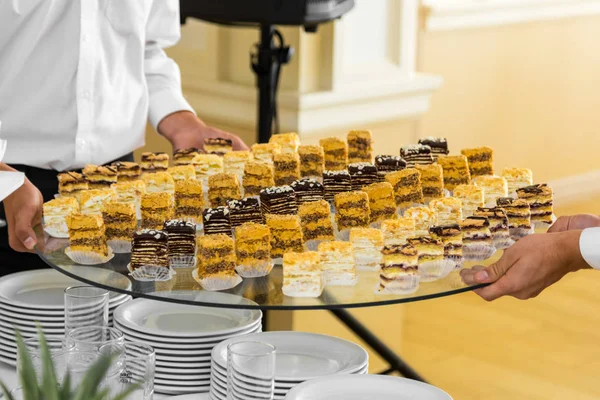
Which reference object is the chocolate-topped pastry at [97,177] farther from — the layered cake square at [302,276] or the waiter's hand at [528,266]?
the waiter's hand at [528,266]

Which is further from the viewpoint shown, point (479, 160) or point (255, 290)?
point (479, 160)

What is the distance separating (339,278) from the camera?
1624 mm

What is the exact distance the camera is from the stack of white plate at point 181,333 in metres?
1.62

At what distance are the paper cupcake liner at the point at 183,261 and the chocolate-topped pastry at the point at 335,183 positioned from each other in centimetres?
44

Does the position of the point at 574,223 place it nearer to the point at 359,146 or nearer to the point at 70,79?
the point at 359,146

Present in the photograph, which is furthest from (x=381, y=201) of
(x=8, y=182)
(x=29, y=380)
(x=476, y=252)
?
(x=29, y=380)

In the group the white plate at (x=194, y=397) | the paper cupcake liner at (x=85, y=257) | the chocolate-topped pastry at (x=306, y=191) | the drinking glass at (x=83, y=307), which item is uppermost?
the chocolate-topped pastry at (x=306, y=191)

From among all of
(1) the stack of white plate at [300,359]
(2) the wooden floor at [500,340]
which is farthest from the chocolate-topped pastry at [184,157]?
(2) the wooden floor at [500,340]

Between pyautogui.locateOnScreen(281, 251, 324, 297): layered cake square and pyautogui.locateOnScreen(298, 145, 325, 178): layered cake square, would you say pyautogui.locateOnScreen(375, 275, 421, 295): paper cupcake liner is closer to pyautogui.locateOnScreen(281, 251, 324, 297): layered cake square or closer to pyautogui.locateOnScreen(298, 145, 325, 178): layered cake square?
pyautogui.locateOnScreen(281, 251, 324, 297): layered cake square

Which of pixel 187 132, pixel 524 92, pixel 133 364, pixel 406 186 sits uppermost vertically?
pixel 524 92

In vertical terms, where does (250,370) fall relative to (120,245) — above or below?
below

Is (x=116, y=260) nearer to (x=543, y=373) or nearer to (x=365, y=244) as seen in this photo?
(x=365, y=244)

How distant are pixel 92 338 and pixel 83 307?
7cm

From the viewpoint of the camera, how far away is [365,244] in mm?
1730
